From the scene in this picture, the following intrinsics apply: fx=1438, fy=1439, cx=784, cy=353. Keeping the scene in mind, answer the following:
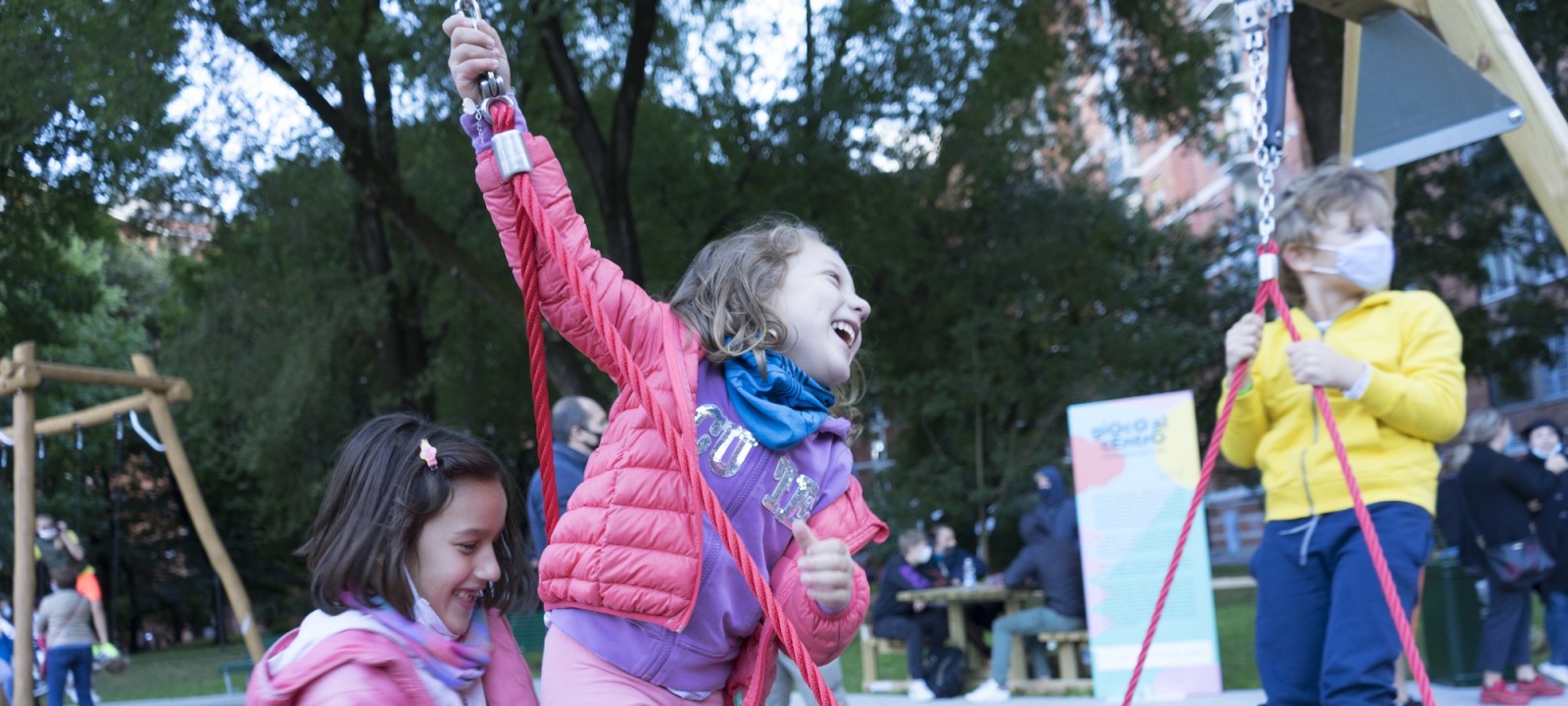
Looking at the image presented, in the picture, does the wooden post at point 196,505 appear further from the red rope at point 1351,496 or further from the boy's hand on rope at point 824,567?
the boy's hand on rope at point 824,567

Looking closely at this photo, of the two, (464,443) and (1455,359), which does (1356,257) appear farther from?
(464,443)

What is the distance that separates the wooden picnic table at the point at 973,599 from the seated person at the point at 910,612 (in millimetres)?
83

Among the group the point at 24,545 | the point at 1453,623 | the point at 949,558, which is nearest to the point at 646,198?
the point at 949,558

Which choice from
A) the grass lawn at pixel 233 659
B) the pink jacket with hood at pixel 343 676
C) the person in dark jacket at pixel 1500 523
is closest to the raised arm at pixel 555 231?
the pink jacket with hood at pixel 343 676

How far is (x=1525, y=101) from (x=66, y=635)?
1024 centimetres

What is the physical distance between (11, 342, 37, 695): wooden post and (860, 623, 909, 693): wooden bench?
613 cm

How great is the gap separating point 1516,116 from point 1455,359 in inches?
41.9

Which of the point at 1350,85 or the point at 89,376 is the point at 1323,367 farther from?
the point at 89,376

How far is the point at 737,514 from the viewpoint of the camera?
9.01ft

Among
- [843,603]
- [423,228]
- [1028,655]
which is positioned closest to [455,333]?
[423,228]

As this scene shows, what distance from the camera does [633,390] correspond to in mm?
2701

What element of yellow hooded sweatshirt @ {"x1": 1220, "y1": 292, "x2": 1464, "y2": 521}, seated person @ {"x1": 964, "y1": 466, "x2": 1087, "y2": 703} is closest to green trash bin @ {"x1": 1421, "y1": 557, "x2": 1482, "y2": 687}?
seated person @ {"x1": 964, "y1": 466, "x2": 1087, "y2": 703}

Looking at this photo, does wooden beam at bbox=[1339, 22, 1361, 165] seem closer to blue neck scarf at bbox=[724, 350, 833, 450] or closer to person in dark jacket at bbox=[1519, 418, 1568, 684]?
blue neck scarf at bbox=[724, 350, 833, 450]

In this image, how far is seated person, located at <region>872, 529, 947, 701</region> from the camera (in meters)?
10.9
